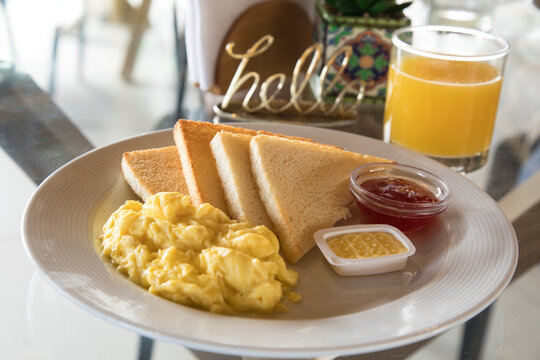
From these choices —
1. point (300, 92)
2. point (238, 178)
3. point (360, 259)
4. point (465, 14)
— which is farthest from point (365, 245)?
point (465, 14)

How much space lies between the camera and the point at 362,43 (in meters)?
2.56

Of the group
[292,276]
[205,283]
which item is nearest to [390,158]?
[292,276]

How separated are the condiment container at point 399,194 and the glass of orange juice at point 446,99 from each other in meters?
0.36

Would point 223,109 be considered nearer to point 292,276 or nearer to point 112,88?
point 112,88

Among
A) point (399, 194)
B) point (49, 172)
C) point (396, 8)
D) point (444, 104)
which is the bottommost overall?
point (49, 172)

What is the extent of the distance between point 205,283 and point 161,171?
2.18ft

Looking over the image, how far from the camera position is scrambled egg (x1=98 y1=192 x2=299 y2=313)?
1271 mm

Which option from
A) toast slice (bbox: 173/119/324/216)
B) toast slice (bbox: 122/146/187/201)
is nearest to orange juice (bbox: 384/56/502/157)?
toast slice (bbox: 173/119/324/216)

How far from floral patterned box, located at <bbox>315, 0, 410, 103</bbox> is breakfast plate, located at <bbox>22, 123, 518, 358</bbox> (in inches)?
30.9

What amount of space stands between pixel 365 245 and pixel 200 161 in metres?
0.56

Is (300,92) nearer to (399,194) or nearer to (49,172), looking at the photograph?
(399,194)

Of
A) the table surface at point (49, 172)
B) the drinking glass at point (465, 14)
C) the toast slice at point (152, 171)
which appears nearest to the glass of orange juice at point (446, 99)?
the table surface at point (49, 172)

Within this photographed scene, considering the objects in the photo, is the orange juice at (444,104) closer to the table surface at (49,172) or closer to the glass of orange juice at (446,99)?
the glass of orange juice at (446,99)

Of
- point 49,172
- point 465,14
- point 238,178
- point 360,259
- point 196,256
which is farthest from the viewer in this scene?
point 465,14
